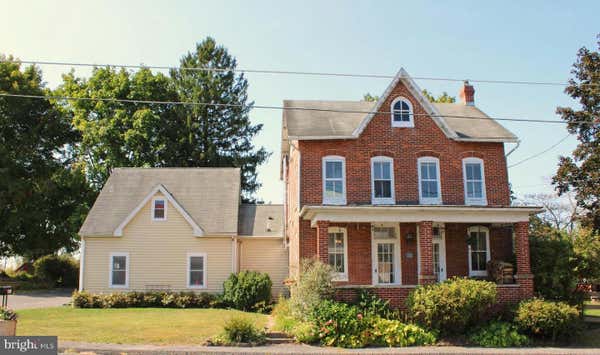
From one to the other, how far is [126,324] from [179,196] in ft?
36.8

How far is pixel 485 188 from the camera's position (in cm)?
2150

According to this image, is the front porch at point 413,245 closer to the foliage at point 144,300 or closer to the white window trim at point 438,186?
the white window trim at point 438,186

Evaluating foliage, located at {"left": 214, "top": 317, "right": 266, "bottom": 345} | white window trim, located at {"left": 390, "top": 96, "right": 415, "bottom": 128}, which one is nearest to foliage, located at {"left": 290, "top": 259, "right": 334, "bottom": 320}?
foliage, located at {"left": 214, "top": 317, "right": 266, "bottom": 345}

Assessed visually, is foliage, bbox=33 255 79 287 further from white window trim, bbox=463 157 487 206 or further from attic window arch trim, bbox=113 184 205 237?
white window trim, bbox=463 157 487 206

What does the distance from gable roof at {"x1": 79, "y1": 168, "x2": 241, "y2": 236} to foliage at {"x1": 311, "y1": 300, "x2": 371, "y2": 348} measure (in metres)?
10.9

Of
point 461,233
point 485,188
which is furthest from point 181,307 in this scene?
point 485,188

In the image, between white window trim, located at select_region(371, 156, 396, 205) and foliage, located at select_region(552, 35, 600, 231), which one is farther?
foliage, located at select_region(552, 35, 600, 231)

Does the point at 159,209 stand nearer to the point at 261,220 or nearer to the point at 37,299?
the point at 261,220

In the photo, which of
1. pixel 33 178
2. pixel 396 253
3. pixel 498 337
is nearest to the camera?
pixel 498 337

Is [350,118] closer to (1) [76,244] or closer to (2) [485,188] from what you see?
(2) [485,188]

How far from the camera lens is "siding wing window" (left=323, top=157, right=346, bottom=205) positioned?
20.6 metres

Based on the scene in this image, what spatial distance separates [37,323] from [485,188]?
17687mm

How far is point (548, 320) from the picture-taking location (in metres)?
16.1

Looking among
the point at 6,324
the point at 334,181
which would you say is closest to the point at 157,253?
the point at 334,181
